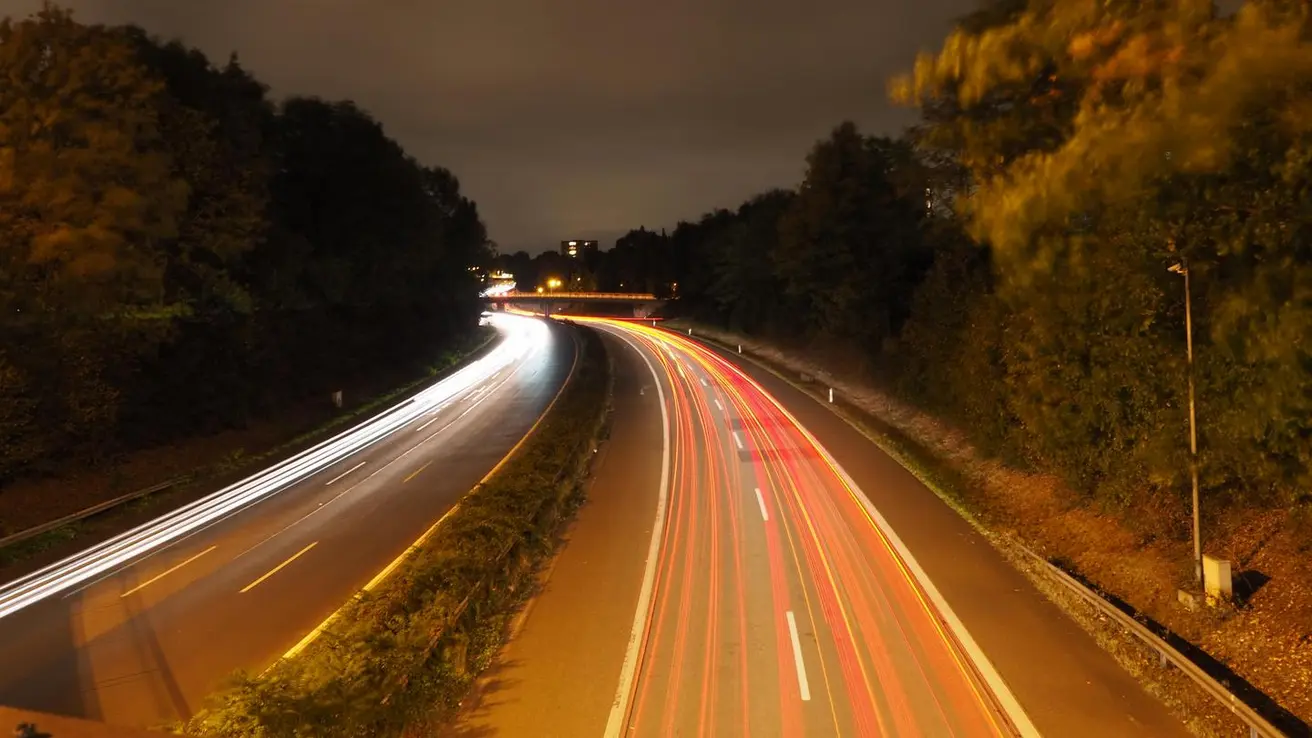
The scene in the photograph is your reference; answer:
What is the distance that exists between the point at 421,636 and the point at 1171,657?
912 centimetres

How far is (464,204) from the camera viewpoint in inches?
2699

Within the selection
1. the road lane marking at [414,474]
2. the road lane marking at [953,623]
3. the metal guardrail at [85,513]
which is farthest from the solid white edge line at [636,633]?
the metal guardrail at [85,513]

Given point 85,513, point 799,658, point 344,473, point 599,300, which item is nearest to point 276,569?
point 85,513

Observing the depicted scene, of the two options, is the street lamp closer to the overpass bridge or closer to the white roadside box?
the white roadside box

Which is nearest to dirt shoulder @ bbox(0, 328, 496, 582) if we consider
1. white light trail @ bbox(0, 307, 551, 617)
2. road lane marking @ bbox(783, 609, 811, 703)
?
white light trail @ bbox(0, 307, 551, 617)

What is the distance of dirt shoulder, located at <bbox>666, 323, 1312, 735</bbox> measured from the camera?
8672 mm

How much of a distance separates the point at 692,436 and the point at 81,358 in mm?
18355

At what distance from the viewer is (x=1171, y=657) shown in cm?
895

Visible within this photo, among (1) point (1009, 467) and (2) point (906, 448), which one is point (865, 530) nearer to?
(1) point (1009, 467)

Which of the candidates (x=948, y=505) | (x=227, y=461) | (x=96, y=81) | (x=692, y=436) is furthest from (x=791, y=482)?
(x=96, y=81)

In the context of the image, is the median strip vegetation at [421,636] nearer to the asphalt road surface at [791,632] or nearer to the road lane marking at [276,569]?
the asphalt road surface at [791,632]

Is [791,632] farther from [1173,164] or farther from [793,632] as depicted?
[1173,164]

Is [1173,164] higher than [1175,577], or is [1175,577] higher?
[1173,164]

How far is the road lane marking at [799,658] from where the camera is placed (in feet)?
29.6
